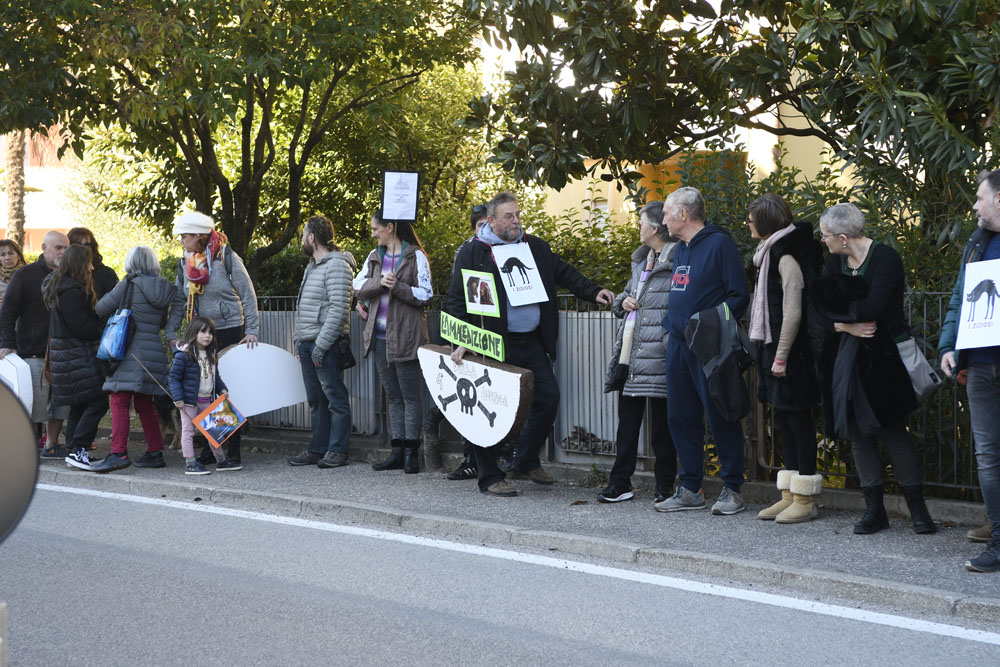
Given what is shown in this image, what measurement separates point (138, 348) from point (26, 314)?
1598mm

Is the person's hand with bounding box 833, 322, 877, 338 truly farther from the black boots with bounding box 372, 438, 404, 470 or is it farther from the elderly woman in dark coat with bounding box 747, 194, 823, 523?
the black boots with bounding box 372, 438, 404, 470

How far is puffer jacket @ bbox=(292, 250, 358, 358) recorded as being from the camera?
948 centimetres

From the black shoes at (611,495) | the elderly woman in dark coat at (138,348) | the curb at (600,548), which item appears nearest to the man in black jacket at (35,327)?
the elderly woman in dark coat at (138,348)

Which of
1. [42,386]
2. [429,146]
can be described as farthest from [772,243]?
[429,146]

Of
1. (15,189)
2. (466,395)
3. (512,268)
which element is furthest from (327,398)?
(15,189)

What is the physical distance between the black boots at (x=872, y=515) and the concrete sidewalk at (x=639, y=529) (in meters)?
0.05

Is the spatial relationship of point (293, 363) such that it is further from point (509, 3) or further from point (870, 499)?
point (870, 499)

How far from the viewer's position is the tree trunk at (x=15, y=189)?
25.4m

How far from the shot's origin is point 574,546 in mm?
6633

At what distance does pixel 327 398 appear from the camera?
9797 mm

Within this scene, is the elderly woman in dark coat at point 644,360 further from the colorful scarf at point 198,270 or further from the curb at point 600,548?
the colorful scarf at point 198,270

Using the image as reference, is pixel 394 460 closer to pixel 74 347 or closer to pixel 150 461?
pixel 150 461

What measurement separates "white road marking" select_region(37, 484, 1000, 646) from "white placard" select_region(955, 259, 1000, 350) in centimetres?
148

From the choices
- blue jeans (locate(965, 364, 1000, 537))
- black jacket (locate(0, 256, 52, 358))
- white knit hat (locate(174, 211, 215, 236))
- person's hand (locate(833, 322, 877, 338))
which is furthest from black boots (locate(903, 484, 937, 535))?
black jacket (locate(0, 256, 52, 358))
